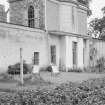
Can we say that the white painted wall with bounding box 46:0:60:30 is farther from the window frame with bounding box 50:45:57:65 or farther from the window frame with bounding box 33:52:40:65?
the window frame with bounding box 33:52:40:65

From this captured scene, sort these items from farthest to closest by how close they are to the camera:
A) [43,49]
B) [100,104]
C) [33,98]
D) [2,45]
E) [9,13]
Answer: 1. [9,13]
2. [43,49]
3. [2,45]
4. [33,98]
5. [100,104]

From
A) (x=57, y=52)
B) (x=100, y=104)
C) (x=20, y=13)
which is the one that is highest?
(x=20, y=13)

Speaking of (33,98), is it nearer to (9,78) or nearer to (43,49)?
(9,78)

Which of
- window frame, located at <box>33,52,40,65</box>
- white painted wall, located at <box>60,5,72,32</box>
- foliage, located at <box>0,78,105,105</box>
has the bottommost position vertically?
foliage, located at <box>0,78,105,105</box>

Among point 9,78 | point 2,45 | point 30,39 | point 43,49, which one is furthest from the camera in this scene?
point 43,49

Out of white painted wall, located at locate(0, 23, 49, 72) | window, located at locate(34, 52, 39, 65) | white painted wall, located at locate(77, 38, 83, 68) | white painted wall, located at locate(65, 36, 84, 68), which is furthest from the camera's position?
white painted wall, located at locate(77, 38, 83, 68)

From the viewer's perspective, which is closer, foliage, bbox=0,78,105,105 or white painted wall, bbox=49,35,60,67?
foliage, bbox=0,78,105,105

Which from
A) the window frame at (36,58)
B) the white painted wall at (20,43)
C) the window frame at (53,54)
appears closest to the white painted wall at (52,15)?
the white painted wall at (20,43)

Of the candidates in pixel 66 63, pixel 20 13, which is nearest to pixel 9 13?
pixel 20 13

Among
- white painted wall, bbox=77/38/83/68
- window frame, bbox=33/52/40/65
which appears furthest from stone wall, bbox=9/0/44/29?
white painted wall, bbox=77/38/83/68

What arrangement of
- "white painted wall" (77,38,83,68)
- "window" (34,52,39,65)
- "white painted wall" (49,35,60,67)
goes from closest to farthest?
"window" (34,52,39,65) → "white painted wall" (49,35,60,67) → "white painted wall" (77,38,83,68)

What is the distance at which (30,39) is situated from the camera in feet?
66.3

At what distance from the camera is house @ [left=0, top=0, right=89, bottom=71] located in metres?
19.6

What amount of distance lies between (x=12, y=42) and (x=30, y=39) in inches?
87.2
